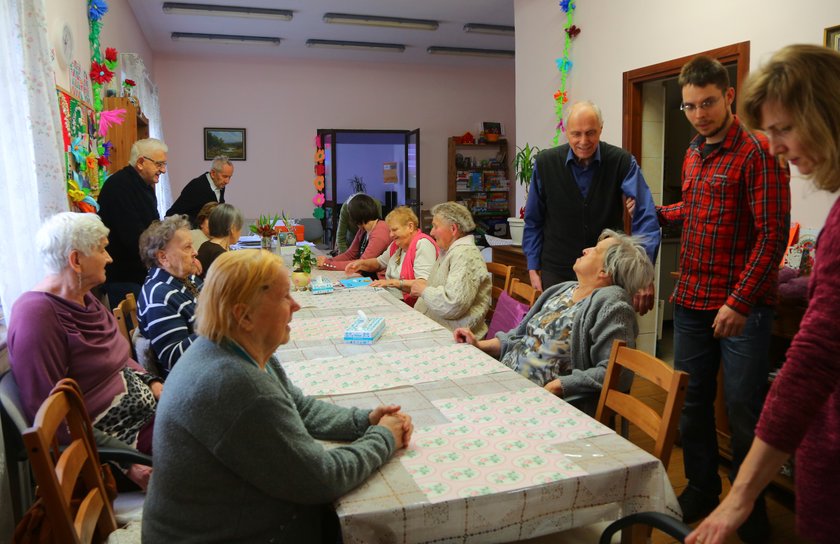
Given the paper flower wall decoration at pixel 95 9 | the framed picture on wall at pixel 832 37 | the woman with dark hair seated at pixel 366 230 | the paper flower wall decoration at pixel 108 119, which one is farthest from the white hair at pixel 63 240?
the framed picture on wall at pixel 832 37

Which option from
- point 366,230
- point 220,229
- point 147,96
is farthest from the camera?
point 147,96

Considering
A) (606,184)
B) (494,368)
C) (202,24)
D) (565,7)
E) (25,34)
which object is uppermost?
(202,24)

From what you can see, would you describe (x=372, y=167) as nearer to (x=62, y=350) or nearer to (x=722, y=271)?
(x=722, y=271)

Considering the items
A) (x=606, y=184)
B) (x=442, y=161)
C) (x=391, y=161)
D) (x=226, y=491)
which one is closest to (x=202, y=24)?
(x=442, y=161)

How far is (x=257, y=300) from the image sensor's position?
133cm

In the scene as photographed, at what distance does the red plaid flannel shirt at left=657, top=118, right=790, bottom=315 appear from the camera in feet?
6.95

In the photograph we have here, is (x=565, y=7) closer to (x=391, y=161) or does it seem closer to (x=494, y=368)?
(x=494, y=368)

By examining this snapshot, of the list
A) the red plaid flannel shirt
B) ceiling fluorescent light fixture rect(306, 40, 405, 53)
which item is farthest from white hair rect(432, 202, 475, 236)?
ceiling fluorescent light fixture rect(306, 40, 405, 53)

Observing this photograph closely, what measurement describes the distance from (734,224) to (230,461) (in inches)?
73.9

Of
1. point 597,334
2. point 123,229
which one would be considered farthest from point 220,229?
point 597,334

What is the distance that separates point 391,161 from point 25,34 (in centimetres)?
901

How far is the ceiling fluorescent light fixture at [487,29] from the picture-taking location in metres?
7.38

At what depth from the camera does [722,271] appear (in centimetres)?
228

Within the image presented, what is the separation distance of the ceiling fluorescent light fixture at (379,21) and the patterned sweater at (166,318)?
522 cm
